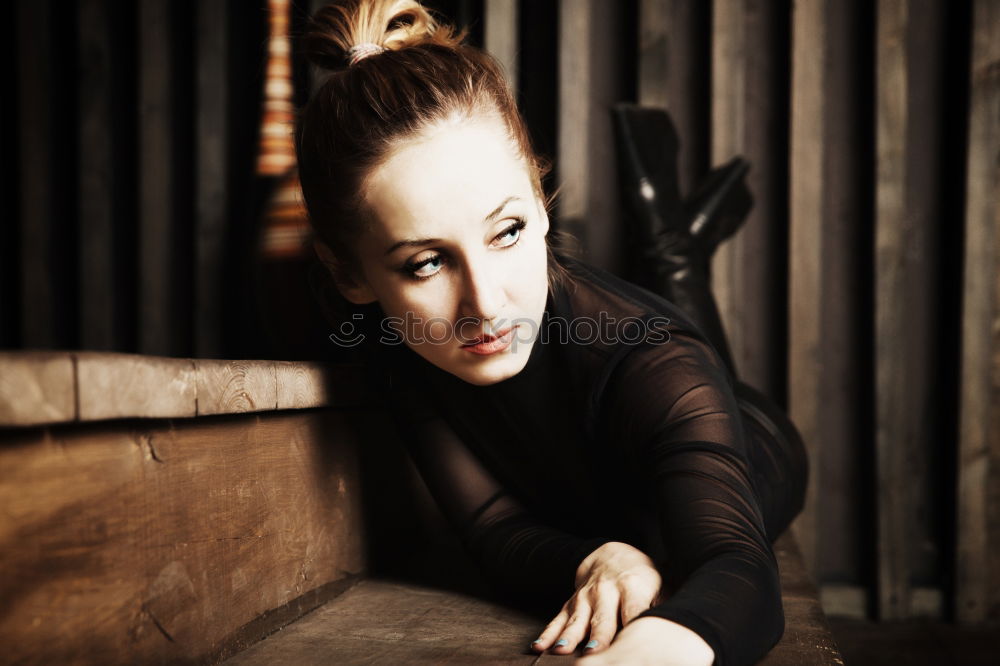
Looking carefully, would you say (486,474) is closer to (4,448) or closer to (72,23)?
(4,448)

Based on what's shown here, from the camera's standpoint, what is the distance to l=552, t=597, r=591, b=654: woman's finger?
74cm

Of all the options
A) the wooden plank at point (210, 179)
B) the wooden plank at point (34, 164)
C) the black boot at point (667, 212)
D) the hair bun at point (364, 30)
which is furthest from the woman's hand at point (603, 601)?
the wooden plank at point (34, 164)

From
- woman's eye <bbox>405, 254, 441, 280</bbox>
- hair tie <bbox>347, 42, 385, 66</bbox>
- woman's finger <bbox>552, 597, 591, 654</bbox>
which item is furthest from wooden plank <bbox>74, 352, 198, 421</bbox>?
hair tie <bbox>347, 42, 385, 66</bbox>

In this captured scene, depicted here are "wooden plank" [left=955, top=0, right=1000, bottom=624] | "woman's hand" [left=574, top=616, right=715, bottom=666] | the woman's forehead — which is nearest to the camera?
"woman's hand" [left=574, top=616, right=715, bottom=666]

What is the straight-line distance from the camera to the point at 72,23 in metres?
2.09

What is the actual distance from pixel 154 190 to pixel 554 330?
1.41m

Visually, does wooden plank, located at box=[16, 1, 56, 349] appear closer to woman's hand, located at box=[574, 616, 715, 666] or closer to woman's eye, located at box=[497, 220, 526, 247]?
woman's eye, located at box=[497, 220, 526, 247]

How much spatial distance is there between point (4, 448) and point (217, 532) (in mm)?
265

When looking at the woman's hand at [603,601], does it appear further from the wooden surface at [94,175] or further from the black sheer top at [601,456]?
the wooden surface at [94,175]

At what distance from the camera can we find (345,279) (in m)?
1.07

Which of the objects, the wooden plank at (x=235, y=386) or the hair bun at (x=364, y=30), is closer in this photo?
the wooden plank at (x=235, y=386)

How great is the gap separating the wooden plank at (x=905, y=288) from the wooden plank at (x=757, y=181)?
0.21 metres

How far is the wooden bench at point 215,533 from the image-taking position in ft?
1.84

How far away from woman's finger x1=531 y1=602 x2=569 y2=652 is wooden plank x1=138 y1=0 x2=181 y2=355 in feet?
5.03
